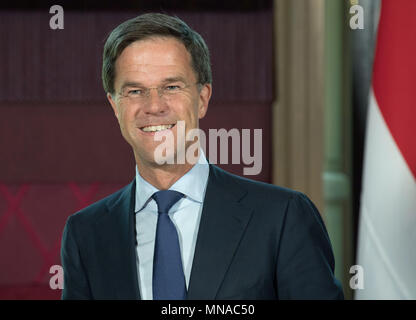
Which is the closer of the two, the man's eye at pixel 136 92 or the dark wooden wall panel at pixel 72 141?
the man's eye at pixel 136 92

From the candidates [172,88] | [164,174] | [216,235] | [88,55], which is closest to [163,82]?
[172,88]

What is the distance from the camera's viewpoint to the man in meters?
0.79

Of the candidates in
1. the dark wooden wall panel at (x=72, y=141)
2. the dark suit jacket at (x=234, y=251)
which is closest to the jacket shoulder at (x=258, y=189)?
the dark suit jacket at (x=234, y=251)

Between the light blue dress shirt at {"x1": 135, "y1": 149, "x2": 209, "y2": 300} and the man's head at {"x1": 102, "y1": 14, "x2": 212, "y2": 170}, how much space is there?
0.19 feet

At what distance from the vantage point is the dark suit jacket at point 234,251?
780 millimetres

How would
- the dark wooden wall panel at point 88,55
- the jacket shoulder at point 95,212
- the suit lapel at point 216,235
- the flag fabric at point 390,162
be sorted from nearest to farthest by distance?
the suit lapel at point 216,235
the jacket shoulder at point 95,212
the flag fabric at point 390,162
the dark wooden wall panel at point 88,55

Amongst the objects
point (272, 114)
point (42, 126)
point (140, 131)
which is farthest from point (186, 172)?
point (42, 126)

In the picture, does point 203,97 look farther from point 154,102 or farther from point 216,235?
point 216,235

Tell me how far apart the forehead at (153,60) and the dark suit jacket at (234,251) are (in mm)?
179

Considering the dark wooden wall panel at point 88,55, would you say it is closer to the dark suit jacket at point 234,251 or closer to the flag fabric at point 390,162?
the flag fabric at point 390,162

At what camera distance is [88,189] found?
4.89 feet

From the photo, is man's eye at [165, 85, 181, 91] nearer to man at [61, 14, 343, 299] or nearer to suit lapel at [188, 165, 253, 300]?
man at [61, 14, 343, 299]

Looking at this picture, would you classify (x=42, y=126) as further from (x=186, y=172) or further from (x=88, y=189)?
(x=186, y=172)
